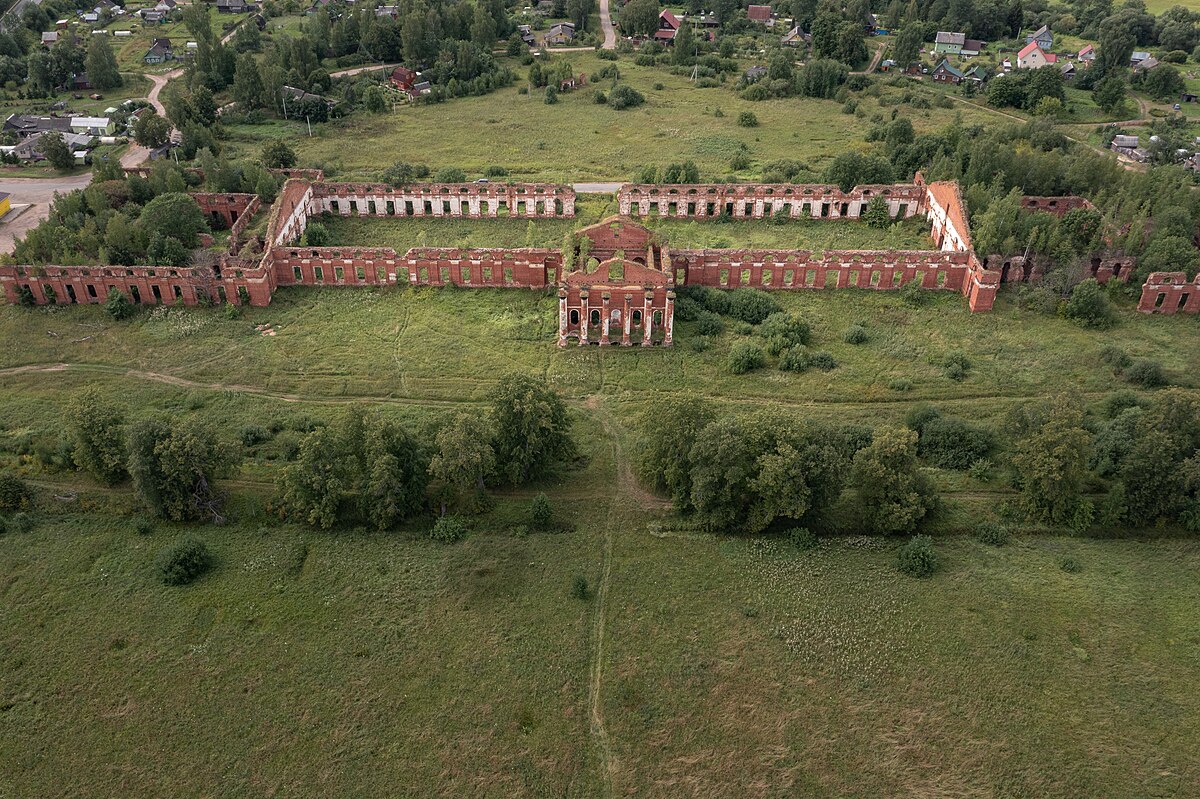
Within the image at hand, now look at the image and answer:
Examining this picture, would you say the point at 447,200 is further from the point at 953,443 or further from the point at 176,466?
the point at 953,443

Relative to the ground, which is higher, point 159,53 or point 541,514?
point 159,53

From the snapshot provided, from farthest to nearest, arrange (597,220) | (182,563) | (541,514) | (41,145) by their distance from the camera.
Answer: (41,145), (597,220), (541,514), (182,563)

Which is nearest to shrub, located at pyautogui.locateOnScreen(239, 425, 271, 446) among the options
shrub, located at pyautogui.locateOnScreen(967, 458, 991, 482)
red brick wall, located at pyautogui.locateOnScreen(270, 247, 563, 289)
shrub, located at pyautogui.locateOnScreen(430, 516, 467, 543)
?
shrub, located at pyautogui.locateOnScreen(430, 516, 467, 543)

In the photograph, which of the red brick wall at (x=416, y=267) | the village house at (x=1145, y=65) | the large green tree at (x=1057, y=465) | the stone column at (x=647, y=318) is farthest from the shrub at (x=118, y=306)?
the village house at (x=1145, y=65)

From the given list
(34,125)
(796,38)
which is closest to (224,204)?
(34,125)

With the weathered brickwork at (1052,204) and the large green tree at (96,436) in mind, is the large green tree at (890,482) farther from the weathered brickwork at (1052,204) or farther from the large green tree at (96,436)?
the weathered brickwork at (1052,204)

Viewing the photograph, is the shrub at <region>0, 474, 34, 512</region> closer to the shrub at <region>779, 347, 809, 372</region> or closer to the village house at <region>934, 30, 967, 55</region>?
the shrub at <region>779, 347, 809, 372</region>

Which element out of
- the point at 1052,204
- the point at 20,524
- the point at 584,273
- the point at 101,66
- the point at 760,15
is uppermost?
the point at 760,15

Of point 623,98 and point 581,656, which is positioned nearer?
point 581,656
